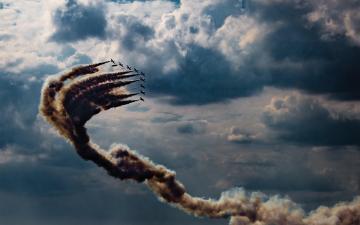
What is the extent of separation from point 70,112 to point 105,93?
1120 cm

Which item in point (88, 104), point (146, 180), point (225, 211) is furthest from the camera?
point (225, 211)

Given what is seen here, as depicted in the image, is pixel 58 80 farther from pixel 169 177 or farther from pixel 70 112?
pixel 169 177

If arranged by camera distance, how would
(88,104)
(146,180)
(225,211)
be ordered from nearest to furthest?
(88,104) < (146,180) < (225,211)

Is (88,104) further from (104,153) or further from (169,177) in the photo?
(169,177)

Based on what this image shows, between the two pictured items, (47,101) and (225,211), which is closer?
(47,101)

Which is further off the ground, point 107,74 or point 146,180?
point 107,74

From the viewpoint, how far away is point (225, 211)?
19838 cm

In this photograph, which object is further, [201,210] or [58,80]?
[201,210]

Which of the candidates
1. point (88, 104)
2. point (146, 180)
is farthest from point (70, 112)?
point (146, 180)

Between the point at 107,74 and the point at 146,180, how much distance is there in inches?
1536

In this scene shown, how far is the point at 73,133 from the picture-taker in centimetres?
16750

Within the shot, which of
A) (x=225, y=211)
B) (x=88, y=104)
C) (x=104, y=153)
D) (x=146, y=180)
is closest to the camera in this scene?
(x=88, y=104)

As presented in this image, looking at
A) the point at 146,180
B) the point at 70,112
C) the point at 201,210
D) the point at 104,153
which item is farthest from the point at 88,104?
the point at 201,210

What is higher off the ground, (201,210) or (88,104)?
(88,104)
